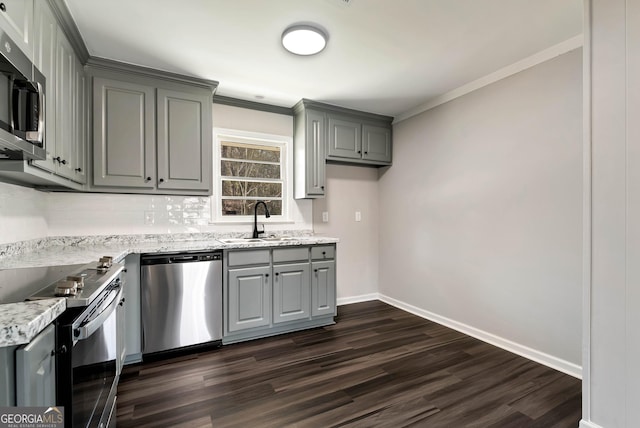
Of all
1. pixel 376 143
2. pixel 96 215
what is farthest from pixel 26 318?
pixel 376 143

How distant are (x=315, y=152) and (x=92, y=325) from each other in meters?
2.75

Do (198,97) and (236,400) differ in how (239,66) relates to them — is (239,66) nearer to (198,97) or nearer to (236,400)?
(198,97)

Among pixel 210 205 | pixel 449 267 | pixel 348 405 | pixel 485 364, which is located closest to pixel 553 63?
pixel 449 267

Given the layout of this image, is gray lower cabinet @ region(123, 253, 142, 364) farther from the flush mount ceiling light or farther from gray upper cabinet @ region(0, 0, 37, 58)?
the flush mount ceiling light

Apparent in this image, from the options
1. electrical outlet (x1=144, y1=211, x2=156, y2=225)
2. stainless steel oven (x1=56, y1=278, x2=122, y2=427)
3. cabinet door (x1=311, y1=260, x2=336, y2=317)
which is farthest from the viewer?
cabinet door (x1=311, y1=260, x2=336, y2=317)

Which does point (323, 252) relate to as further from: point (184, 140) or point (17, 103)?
point (17, 103)

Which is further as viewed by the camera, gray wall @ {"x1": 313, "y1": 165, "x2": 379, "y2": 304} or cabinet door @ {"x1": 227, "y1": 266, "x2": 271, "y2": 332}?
gray wall @ {"x1": 313, "y1": 165, "x2": 379, "y2": 304}

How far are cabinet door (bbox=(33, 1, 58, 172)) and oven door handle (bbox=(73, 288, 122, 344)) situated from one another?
35.4 inches

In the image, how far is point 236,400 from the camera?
1.94 metres

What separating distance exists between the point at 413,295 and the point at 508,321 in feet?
3.76

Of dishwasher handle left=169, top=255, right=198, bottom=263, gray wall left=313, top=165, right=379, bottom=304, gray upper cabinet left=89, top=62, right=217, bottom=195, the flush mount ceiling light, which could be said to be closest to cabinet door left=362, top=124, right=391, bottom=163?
gray wall left=313, top=165, right=379, bottom=304

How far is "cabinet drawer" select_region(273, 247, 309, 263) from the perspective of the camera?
2986 millimetres

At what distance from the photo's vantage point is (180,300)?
255 cm

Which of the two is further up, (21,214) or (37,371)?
(21,214)
